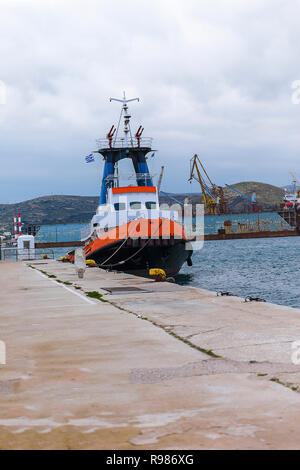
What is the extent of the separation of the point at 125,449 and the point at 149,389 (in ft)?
5.19

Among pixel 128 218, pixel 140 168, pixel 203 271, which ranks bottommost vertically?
pixel 203 271

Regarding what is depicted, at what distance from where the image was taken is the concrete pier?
158 inches

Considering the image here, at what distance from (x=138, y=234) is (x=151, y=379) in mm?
22353

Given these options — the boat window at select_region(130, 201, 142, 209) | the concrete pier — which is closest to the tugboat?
the boat window at select_region(130, 201, 142, 209)

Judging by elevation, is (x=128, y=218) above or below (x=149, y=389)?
above

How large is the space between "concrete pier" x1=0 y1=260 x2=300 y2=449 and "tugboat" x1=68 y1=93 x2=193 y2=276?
17.0 m

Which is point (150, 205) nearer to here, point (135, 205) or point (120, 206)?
point (135, 205)

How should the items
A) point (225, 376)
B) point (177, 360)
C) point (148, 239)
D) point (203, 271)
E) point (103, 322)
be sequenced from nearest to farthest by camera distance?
point (225, 376) → point (177, 360) → point (103, 322) → point (148, 239) → point (203, 271)

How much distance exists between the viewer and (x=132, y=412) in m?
4.56

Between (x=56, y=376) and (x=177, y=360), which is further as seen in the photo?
(x=177, y=360)

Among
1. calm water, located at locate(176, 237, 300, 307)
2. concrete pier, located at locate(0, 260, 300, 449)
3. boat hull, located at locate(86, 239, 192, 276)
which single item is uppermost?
boat hull, located at locate(86, 239, 192, 276)

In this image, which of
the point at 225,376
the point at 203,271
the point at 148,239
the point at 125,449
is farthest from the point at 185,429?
the point at 203,271

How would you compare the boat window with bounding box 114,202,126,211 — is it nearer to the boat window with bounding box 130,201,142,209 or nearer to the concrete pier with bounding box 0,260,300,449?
the boat window with bounding box 130,201,142,209
